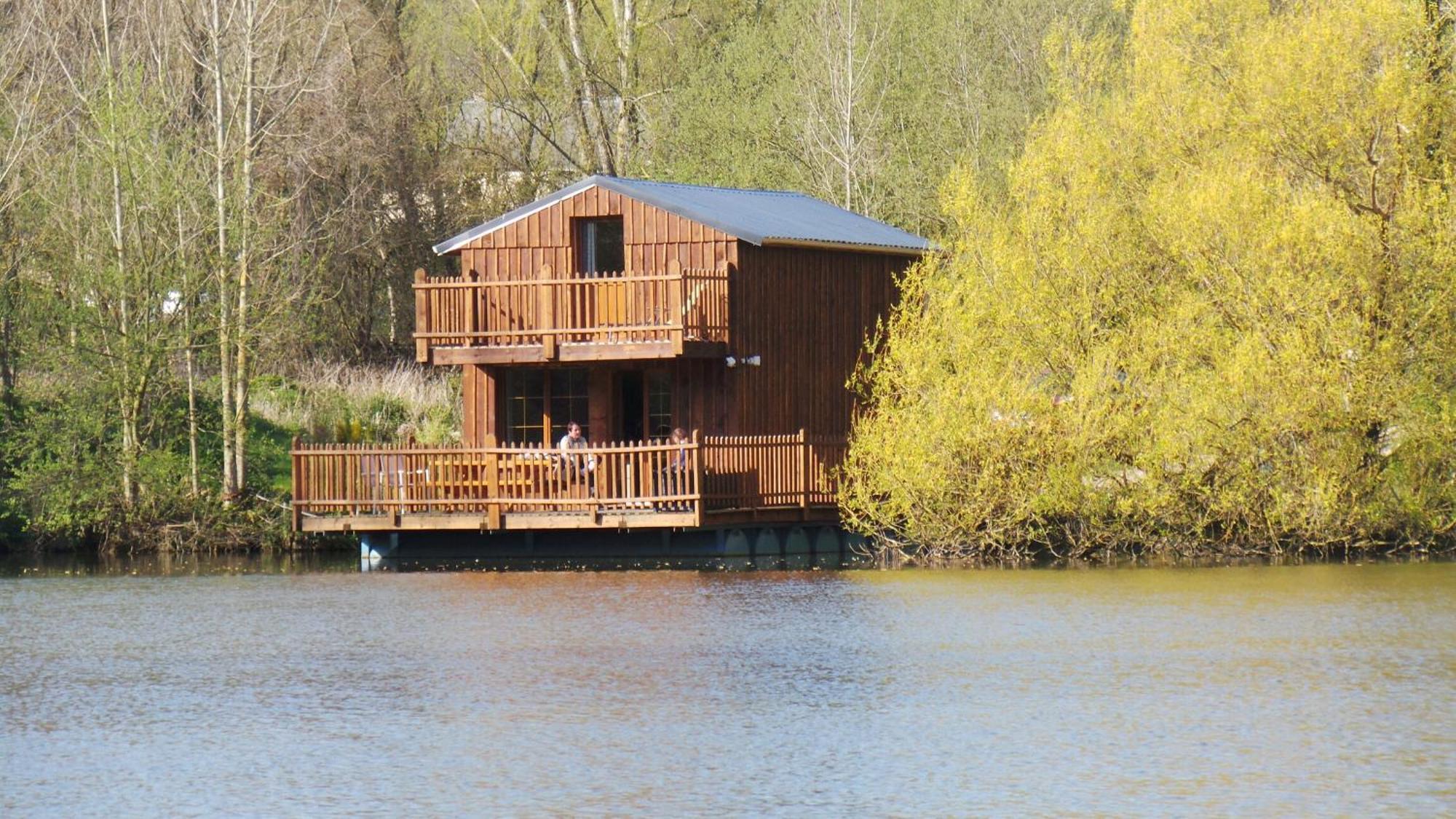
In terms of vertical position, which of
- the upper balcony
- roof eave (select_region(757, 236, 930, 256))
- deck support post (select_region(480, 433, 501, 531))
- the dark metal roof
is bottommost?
deck support post (select_region(480, 433, 501, 531))

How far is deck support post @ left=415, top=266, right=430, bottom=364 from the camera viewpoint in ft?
112

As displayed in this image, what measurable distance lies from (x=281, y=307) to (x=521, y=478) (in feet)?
27.2

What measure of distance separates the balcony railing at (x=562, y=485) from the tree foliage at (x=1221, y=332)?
2123 millimetres

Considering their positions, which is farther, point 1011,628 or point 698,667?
point 1011,628

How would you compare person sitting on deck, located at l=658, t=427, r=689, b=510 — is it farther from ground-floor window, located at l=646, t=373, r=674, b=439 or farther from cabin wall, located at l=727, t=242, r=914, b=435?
ground-floor window, located at l=646, t=373, r=674, b=439

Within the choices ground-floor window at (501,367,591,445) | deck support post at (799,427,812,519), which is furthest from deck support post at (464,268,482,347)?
deck support post at (799,427,812,519)

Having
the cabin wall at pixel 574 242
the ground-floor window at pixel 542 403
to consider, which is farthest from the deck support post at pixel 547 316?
the ground-floor window at pixel 542 403

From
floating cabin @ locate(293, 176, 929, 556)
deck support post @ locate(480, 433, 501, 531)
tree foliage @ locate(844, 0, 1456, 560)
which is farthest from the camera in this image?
floating cabin @ locate(293, 176, 929, 556)

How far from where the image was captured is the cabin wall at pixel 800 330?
35.3m

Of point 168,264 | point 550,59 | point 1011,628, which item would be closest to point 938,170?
point 550,59

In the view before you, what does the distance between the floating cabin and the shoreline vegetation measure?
4.60 ft

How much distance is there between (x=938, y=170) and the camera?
167 feet

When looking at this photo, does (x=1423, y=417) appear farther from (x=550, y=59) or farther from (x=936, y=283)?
(x=550, y=59)

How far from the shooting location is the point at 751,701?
16.6 meters
